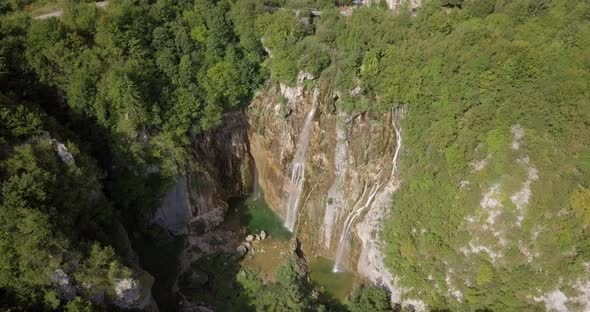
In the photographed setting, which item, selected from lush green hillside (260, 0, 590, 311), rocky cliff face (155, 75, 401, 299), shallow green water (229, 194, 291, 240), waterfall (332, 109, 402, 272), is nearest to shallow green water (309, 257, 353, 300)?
waterfall (332, 109, 402, 272)

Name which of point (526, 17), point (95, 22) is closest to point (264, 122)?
point (95, 22)

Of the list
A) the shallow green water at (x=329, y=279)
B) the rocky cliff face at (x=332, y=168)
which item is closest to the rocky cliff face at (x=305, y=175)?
the rocky cliff face at (x=332, y=168)

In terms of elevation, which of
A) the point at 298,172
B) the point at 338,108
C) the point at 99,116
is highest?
the point at 99,116

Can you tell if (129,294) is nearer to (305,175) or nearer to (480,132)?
(305,175)

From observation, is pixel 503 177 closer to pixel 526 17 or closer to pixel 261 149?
pixel 526 17

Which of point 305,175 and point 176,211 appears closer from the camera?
point 176,211

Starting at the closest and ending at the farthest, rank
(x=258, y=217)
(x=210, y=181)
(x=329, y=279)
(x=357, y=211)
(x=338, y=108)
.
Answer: (x=338, y=108) → (x=357, y=211) → (x=329, y=279) → (x=210, y=181) → (x=258, y=217)

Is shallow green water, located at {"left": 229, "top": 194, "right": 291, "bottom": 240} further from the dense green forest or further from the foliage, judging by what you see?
the foliage

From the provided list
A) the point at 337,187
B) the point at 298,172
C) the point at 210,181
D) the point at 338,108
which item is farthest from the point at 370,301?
the point at 210,181
